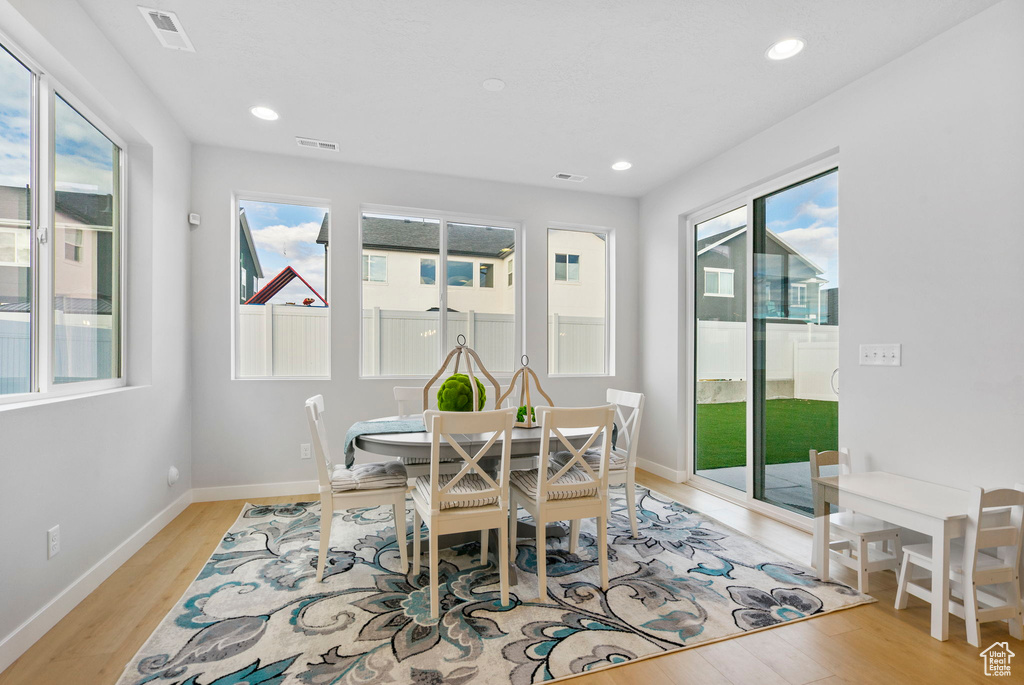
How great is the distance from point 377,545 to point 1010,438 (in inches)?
128

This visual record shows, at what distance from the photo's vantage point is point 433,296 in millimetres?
4473

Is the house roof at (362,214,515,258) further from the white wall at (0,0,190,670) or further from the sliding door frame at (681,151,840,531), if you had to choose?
the sliding door frame at (681,151,840,531)

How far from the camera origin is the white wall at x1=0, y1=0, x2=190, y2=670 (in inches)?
73.8

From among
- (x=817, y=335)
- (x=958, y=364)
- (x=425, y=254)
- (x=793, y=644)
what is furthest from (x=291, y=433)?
(x=958, y=364)

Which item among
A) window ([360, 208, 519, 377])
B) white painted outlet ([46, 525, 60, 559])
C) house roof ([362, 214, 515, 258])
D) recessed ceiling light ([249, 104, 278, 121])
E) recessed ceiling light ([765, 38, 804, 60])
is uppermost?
recessed ceiling light ([249, 104, 278, 121])

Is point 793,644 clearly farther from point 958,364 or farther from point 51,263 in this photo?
point 51,263

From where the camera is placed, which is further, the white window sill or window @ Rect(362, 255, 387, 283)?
window @ Rect(362, 255, 387, 283)

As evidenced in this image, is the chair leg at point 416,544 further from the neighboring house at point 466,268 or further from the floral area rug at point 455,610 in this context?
the neighboring house at point 466,268

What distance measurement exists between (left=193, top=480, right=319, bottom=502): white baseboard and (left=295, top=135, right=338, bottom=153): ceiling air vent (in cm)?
271

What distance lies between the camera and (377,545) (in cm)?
293

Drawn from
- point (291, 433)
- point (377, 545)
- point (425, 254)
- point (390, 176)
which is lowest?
point (377, 545)

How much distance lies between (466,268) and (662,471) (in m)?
2.70

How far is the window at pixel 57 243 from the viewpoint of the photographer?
78.2 inches

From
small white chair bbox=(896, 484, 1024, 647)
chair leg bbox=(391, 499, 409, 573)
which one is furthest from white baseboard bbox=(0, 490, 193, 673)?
small white chair bbox=(896, 484, 1024, 647)
